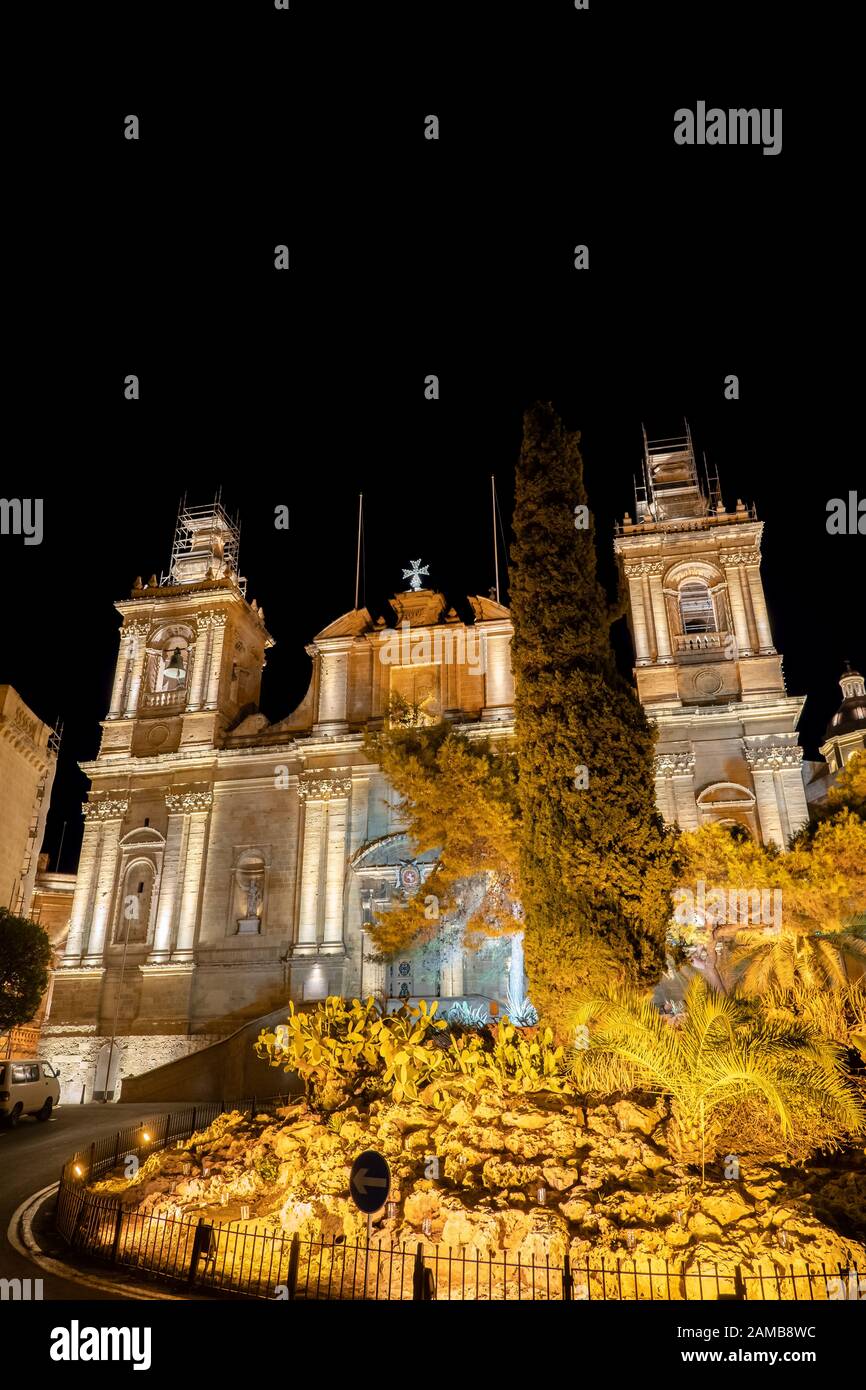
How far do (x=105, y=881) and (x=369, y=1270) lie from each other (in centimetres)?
2578

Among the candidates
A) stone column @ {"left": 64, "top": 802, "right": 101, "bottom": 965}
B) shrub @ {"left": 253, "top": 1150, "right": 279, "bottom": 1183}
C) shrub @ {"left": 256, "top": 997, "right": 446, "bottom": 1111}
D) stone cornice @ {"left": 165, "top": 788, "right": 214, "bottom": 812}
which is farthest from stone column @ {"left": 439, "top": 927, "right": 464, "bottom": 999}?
shrub @ {"left": 253, "top": 1150, "right": 279, "bottom": 1183}

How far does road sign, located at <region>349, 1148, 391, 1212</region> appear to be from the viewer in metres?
8.43

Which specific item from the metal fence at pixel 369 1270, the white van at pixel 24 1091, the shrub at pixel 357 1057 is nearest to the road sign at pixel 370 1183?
the metal fence at pixel 369 1270

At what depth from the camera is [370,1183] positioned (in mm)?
8516

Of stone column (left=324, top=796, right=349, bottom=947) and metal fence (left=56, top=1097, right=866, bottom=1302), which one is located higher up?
stone column (left=324, top=796, right=349, bottom=947)

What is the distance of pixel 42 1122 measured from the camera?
2150 cm

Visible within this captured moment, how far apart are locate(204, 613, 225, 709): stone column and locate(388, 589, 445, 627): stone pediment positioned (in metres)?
6.87

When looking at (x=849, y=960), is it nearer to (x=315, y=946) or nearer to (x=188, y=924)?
(x=315, y=946)

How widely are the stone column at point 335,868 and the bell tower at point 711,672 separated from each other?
1059cm

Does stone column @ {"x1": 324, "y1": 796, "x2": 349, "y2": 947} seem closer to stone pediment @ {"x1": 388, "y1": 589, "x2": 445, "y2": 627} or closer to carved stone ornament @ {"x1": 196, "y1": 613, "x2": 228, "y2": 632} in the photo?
stone pediment @ {"x1": 388, "y1": 589, "x2": 445, "y2": 627}
